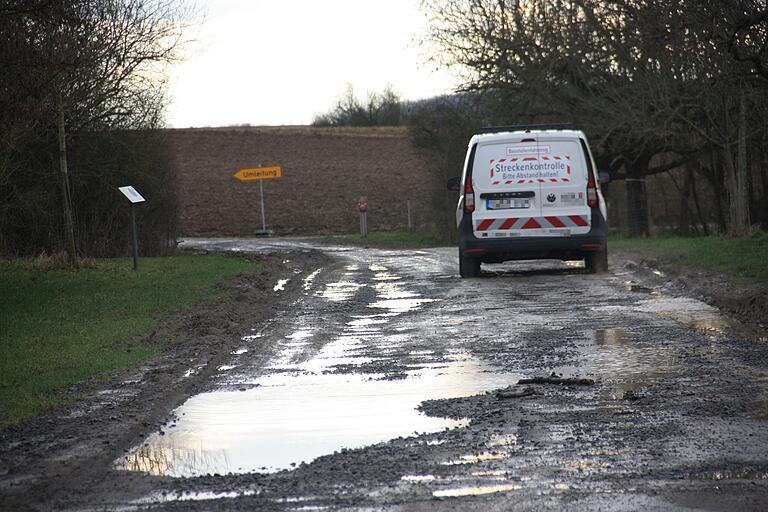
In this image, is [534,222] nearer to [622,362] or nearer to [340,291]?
[340,291]

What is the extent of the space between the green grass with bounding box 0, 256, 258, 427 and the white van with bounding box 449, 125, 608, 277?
4.41 metres

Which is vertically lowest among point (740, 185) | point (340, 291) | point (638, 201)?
point (340, 291)

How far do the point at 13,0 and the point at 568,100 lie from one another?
2203 cm

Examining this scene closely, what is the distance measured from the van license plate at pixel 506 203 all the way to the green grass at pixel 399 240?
16.6 m

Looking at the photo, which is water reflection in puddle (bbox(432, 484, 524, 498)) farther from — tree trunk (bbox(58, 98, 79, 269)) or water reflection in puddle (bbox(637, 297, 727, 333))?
tree trunk (bbox(58, 98, 79, 269))

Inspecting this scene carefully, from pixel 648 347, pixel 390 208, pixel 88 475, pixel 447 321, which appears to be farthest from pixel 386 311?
pixel 390 208

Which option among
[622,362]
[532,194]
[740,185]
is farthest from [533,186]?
[740,185]

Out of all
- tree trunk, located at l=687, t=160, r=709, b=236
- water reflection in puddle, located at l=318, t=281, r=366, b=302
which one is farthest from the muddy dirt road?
tree trunk, located at l=687, t=160, r=709, b=236

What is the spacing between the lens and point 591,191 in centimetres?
1816

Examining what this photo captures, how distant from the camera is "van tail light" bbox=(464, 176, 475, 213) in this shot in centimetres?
1831

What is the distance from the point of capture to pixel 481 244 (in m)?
18.3

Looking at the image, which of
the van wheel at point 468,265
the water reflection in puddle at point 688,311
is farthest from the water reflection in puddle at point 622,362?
the van wheel at point 468,265

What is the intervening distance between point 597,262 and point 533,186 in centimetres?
170

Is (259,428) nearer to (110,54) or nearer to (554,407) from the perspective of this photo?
(554,407)
